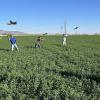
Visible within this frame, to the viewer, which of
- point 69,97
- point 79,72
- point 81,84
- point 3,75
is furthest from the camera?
point 79,72

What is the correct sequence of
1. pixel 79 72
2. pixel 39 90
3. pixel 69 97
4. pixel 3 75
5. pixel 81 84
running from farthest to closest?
pixel 79 72, pixel 3 75, pixel 81 84, pixel 39 90, pixel 69 97

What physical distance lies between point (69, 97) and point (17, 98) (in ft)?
6.42

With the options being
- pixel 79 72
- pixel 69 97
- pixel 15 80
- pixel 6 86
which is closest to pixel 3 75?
pixel 15 80

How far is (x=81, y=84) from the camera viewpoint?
48.3ft

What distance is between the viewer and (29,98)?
12.6 m

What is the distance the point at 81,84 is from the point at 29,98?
3037mm

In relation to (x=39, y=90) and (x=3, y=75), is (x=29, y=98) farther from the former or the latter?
(x=3, y=75)

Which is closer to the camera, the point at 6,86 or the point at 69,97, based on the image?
the point at 69,97

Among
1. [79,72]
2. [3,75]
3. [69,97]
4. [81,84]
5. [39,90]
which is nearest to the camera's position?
[69,97]

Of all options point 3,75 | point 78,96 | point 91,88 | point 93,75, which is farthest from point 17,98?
point 93,75

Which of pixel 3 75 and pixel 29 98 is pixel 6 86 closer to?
pixel 29 98

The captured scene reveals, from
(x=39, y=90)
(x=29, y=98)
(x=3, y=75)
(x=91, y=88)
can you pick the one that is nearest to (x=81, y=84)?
(x=91, y=88)

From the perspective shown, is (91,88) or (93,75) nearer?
(91,88)

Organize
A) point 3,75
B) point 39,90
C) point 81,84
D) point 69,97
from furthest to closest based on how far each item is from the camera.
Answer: point 3,75 → point 81,84 → point 39,90 → point 69,97
